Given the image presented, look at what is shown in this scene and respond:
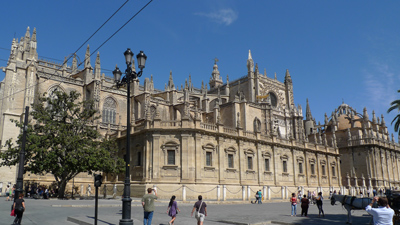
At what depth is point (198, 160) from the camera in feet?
91.6

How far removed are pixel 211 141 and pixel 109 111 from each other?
19.5 m

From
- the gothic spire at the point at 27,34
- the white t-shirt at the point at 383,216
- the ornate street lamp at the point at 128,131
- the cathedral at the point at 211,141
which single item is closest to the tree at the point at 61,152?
the cathedral at the point at 211,141

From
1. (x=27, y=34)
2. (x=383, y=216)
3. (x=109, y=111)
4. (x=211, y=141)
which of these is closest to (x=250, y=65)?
(x=109, y=111)

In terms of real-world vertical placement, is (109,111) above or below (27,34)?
below

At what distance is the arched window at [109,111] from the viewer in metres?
43.1

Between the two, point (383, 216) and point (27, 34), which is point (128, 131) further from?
point (27, 34)

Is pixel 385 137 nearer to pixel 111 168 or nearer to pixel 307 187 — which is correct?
pixel 307 187

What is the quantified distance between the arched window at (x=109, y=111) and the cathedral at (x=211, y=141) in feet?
0.49

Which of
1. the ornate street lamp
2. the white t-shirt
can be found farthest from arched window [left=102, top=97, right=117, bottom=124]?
the white t-shirt

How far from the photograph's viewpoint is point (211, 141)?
29562 millimetres

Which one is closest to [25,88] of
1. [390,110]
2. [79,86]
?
[79,86]

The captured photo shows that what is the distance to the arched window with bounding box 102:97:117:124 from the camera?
43094 mm

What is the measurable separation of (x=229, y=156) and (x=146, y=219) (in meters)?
21.0

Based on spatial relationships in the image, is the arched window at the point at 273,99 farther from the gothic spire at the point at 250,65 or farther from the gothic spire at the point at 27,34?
the gothic spire at the point at 27,34
